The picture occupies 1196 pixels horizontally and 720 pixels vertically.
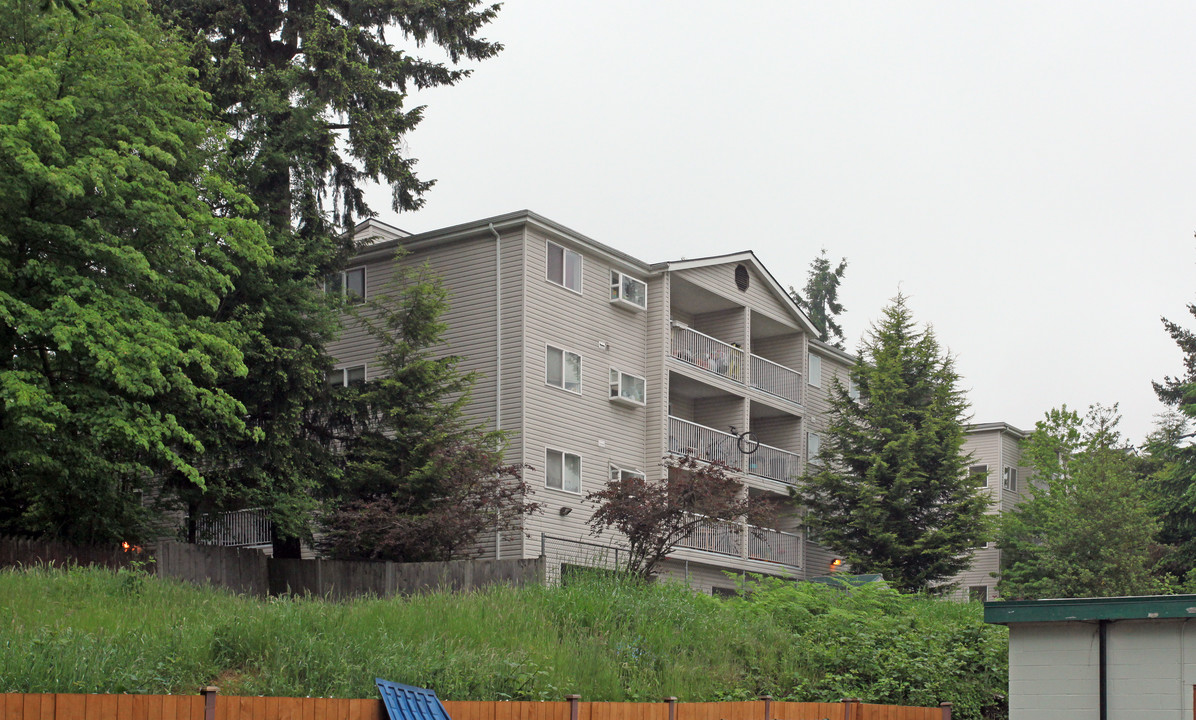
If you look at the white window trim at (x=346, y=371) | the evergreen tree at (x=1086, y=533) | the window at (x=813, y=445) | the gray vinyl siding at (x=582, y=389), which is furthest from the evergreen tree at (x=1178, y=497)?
the white window trim at (x=346, y=371)

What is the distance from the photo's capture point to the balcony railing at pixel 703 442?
32781 mm

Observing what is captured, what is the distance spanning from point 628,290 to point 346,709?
859 inches

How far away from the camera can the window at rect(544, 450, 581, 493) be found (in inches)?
1146

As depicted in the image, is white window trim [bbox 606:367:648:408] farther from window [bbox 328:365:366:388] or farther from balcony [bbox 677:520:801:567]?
window [bbox 328:365:366:388]

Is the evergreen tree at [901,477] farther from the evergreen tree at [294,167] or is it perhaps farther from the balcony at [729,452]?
the evergreen tree at [294,167]

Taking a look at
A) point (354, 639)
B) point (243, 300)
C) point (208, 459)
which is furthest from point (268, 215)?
point (354, 639)

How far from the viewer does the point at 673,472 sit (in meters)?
32.0

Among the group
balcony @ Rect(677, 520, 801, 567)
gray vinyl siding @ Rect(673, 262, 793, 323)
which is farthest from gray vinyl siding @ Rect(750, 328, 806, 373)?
balcony @ Rect(677, 520, 801, 567)

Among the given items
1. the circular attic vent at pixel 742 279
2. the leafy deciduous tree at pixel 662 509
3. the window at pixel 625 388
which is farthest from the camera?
the circular attic vent at pixel 742 279

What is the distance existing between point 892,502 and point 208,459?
18.1 meters

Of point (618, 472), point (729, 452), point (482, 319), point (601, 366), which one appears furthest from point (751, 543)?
point (482, 319)

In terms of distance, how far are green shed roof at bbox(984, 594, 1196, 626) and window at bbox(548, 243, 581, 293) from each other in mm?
17135

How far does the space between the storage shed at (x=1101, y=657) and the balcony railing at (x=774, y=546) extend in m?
19.2

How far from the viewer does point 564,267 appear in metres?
30.5
